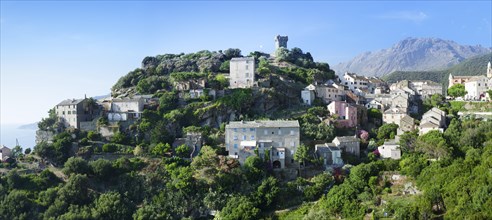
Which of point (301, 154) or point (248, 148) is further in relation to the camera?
point (248, 148)

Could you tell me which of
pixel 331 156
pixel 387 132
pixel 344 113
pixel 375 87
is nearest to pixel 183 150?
pixel 331 156

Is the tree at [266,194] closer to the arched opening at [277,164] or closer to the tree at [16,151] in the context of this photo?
the arched opening at [277,164]

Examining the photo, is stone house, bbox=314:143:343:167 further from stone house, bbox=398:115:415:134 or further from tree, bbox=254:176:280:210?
stone house, bbox=398:115:415:134

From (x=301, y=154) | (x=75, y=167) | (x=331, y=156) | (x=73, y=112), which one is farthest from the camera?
(x=73, y=112)

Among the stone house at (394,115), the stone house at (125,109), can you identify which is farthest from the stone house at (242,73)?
the stone house at (394,115)

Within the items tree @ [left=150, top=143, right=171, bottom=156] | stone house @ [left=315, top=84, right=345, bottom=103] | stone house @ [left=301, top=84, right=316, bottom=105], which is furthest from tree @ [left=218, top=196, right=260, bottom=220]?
stone house @ [left=315, top=84, right=345, bottom=103]

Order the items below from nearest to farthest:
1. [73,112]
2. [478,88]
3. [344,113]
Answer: [344,113]
[73,112]
[478,88]

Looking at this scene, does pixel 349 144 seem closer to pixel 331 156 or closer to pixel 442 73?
pixel 331 156
